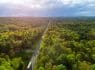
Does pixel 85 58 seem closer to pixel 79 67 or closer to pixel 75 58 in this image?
pixel 75 58

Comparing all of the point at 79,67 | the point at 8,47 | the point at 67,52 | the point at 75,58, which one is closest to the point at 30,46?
the point at 8,47

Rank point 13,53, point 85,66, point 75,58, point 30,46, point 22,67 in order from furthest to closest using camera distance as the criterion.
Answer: point 30,46 → point 13,53 → point 22,67 → point 75,58 → point 85,66

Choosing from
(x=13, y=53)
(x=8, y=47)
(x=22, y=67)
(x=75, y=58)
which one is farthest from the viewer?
(x=8, y=47)

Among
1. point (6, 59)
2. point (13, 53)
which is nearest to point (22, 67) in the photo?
point (6, 59)

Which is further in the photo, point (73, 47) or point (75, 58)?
point (73, 47)

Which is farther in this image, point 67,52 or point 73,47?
point 73,47

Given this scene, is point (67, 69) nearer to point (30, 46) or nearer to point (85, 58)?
point (85, 58)

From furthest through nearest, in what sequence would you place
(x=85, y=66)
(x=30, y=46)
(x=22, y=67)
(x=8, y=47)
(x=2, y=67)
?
(x=30, y=46) → (x=8, y=47) → (x=22, y=67) → (x=2, y=67) → (x=85, y=66)

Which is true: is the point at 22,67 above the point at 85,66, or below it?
below

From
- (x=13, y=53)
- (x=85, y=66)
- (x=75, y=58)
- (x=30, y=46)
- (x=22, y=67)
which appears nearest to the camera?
(x=85, y=66)
